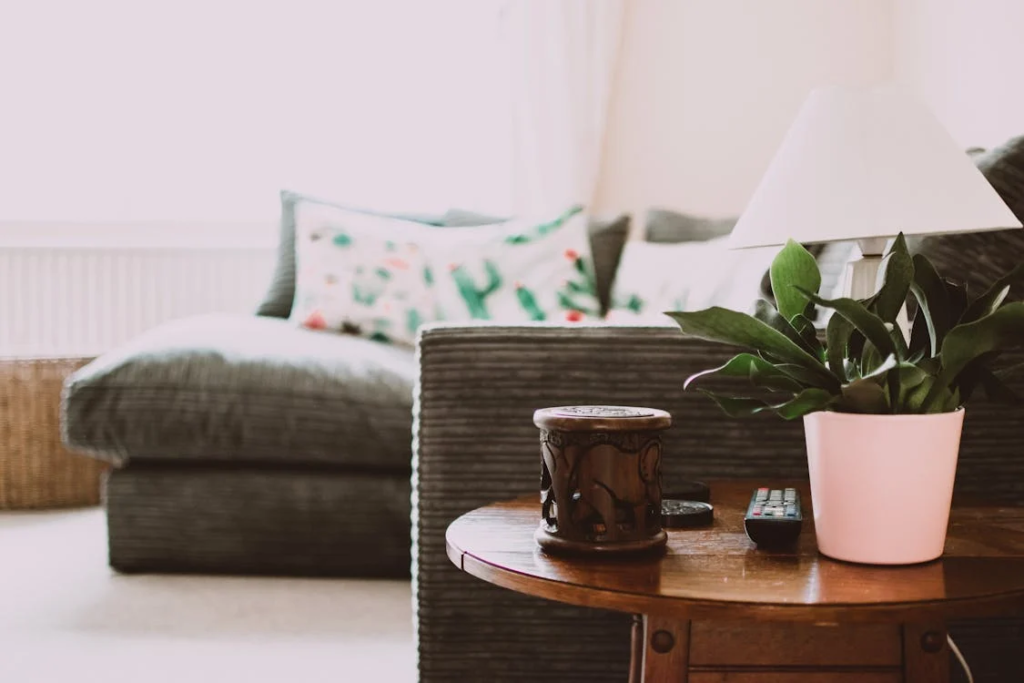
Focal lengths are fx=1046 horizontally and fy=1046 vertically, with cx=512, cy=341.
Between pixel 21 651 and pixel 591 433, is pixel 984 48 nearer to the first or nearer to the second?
pixel 591 433

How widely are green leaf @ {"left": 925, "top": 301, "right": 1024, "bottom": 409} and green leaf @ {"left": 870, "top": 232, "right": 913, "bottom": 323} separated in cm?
6

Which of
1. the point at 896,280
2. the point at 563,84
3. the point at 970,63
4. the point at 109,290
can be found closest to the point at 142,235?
the point at 109,290

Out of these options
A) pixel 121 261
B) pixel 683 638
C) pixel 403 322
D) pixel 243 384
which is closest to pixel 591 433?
pixel 683 638

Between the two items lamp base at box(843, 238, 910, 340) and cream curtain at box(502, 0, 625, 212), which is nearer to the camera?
lamp base at box(843, 238, 910, 340)

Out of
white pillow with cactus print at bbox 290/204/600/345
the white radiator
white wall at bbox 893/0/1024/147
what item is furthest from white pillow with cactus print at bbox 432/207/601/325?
the white radiator

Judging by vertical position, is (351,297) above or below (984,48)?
below

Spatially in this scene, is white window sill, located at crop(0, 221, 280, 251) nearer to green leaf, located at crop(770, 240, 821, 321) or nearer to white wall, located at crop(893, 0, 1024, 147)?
white wall, located at crop(893, 0, 1024, 147)

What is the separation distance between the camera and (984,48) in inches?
98.7

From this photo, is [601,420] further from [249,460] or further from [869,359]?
[249,460]

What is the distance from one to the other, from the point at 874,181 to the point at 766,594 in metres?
0.48

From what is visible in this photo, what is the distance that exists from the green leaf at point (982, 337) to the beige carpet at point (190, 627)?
106 centimetres

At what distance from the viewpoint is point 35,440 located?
2.79 m

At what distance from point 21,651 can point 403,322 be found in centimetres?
116

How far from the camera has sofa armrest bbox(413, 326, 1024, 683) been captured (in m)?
1.31
